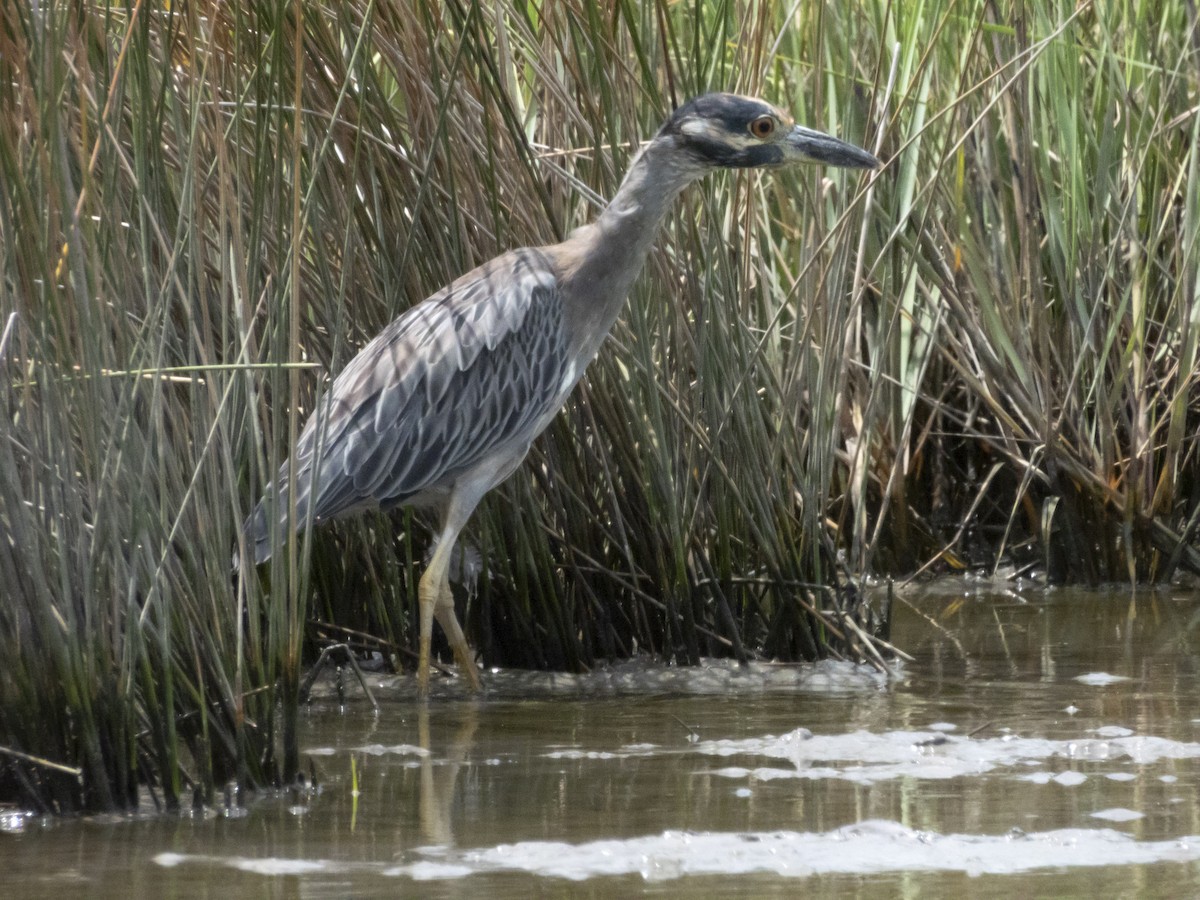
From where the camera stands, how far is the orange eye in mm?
4977

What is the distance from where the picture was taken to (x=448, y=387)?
5.19m

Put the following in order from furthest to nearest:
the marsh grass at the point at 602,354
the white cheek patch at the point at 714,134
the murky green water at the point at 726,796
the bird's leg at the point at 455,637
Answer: the bird's leg at the point at 455,637 < the white cheek patch at the point at 714,134 < the marsh grass at the point at 602,354 < the murky green water at the point at 726,796

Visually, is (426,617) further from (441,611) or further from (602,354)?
(602,354)

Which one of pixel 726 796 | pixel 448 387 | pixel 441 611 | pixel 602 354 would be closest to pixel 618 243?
pixel 602 354

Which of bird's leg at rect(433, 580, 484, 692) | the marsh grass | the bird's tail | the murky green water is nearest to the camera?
the murky green water

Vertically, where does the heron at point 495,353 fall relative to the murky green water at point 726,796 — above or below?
above

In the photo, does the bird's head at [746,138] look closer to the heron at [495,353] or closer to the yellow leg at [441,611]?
the heron at [495,353]

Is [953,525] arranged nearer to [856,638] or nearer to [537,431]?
[856,638]

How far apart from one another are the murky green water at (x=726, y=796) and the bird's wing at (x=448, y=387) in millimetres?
618

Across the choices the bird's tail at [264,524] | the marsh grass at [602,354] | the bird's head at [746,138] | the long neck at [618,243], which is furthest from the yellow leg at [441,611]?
the bird's head at [746,138]

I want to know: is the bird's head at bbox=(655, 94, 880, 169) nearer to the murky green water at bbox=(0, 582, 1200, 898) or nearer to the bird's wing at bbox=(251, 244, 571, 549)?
the bird's wing at bbox=(251, 244, 571, 549)

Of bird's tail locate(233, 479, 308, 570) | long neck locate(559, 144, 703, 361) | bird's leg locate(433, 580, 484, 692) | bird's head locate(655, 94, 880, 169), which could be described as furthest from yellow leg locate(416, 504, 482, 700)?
bird's head locate(655, 94, 880, 169)

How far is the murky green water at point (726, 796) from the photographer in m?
2.99

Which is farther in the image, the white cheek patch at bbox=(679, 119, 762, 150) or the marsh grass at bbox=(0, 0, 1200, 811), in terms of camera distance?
the white cheek patch at bbox=(679, 119, 762, 150)
